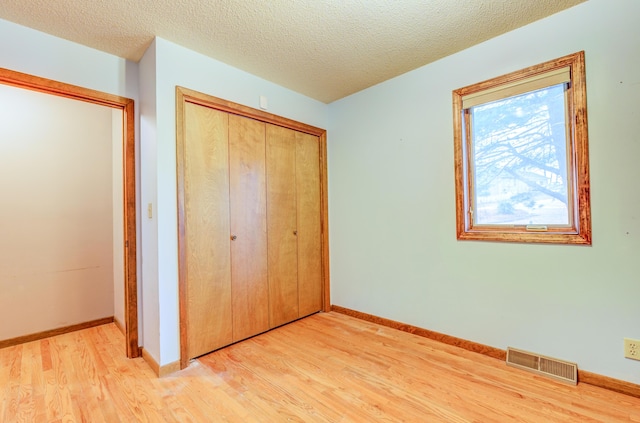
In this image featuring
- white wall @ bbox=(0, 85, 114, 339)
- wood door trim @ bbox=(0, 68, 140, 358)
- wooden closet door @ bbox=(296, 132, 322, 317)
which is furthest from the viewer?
wooden closet door @ bbox=(296, 132, 322, 317)

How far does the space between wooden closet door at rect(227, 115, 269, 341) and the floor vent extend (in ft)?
6.54

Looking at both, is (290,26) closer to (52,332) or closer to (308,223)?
(308,223)

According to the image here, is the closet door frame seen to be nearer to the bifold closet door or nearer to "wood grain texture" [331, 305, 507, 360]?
the bifold closet door

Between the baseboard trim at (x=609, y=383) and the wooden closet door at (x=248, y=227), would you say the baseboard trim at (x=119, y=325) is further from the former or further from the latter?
the baseboard trim at (x=609, y=383)

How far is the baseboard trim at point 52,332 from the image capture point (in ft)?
8.33

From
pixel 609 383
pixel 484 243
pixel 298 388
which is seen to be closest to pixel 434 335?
pixel 484 243

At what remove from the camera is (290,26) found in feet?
6.47

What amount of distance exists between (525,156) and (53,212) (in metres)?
4.20

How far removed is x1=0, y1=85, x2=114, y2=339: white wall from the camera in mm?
2637

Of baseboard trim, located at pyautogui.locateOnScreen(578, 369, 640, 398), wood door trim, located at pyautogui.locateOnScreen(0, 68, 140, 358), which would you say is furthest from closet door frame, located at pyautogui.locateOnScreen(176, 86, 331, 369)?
baseboard trim, located at pyautogui.locateOnScreen(578, 369, 640, 398)

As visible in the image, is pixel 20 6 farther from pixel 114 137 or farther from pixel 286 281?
pixel 286 281

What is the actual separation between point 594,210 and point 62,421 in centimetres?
329

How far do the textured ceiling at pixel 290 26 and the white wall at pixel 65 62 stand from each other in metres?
0.06

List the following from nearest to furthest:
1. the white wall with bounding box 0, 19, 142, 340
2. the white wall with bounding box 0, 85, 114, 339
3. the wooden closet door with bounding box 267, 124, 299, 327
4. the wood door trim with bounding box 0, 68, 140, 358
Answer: the white wall with bounding box 0, 19, 142, 340 → the wood door trim with bounding box 0, 68, 140, 358 → the white wall with bounding box 0, 85, 114, 339 → the wooden closet door with bounding box 267, 124, 299, 327
